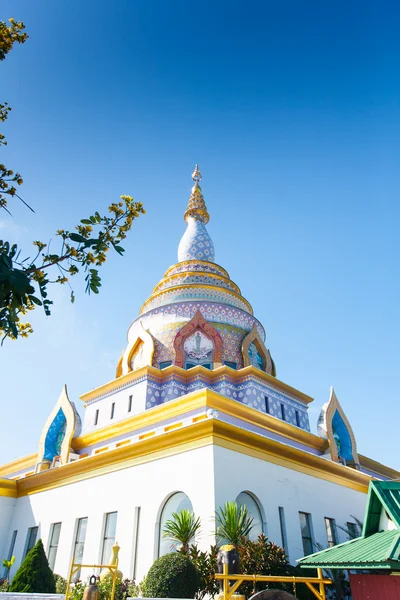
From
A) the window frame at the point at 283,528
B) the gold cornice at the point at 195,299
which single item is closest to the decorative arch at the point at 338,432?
the gold cornice at the point at 195,299

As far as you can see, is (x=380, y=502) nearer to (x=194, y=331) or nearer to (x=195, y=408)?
(x=195, y=408)

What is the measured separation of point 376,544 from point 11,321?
6776 millimetres

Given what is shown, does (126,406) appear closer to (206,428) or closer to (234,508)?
(206,428)

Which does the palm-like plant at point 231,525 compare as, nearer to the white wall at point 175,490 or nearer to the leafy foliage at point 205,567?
the white wall at point 175,490

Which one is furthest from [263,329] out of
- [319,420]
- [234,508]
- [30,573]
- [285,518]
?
[30,573]

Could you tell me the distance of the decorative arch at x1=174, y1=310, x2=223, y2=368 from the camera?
71.9 ft

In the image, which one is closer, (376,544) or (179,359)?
(376,544)

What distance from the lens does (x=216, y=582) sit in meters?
9.98

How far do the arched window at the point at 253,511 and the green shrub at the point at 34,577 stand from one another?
5090 millimetres

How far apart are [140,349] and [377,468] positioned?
1344cm

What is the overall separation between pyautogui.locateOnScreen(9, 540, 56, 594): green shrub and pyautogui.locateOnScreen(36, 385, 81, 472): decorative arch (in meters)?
8.17

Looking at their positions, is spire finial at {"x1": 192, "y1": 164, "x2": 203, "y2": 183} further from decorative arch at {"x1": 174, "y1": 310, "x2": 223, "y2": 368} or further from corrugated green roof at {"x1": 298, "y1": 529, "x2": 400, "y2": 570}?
corrugated green roof at {"x1": 298, "y1": 529, "x2": 400, "y2": 570}

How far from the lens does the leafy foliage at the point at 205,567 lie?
10000mm

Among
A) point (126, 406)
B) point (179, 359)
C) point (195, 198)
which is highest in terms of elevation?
point (195, 198)
